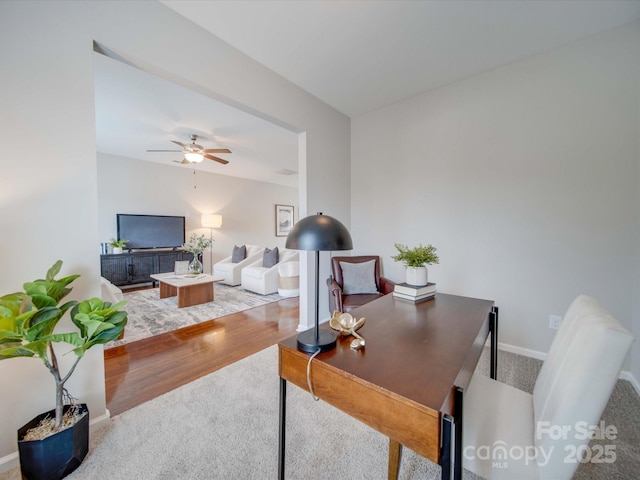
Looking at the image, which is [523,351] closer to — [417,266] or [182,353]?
[417,266]

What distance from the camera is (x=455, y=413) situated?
2.55ft

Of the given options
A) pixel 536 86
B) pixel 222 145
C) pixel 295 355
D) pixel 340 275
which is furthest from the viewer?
pixel 222 145

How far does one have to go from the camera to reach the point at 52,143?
136cm

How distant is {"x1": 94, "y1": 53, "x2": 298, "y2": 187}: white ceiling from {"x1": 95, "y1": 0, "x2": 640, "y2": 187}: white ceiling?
0.02 m

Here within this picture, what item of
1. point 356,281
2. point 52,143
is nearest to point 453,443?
point 356,281

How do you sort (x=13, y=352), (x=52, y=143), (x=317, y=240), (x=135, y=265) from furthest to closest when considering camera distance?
(x=135, y=265), (x=52, y=143), (x=13, y=352), (x=317, y=240)

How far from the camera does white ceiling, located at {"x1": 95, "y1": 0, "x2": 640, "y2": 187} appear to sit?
1809 millimetres

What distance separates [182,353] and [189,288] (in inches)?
60.6

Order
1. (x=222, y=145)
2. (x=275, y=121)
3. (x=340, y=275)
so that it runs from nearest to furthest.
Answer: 1. (x=275, y=121)
2. (x=340, y=275)
3. (x=222, y=145)

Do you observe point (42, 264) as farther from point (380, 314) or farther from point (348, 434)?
point (348, 434)

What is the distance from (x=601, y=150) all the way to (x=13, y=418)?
4207 mm

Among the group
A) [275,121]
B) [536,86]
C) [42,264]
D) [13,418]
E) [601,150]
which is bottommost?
[13,418]

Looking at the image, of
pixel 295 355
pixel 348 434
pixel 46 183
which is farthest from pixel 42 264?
pixel 348 434

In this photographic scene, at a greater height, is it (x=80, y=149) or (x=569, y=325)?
(x=80, y=149)
